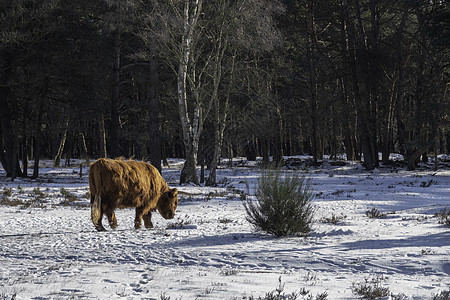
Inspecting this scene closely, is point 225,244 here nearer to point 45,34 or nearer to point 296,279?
point 296,279

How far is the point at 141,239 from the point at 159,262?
1.68 meters

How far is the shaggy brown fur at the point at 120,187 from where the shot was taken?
828 cm

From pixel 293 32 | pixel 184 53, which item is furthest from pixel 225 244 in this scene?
pixel 293 32

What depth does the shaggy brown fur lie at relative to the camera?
8281mm

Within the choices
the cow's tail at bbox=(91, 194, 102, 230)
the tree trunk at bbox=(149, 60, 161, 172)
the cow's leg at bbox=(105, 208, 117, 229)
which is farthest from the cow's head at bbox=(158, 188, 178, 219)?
the tree trunk at bbox=(149, 60, 161, 172)

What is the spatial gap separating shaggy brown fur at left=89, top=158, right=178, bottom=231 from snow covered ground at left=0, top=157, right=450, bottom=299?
48cm

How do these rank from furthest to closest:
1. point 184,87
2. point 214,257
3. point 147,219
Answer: point 184,87 < point 147,219 < point 214,257

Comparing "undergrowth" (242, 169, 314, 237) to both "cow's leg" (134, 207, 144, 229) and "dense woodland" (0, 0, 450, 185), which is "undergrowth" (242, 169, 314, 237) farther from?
"dense woodland" (0, 0, 450, 185)

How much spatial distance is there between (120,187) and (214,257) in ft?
7.80

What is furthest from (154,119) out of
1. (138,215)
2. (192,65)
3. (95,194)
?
(95,194)

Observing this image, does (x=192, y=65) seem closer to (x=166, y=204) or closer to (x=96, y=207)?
(x=166, y=204)

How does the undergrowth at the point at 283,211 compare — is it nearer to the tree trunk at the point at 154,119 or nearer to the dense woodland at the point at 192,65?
the dense woodland at the point at 192,65

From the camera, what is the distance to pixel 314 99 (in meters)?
34.0

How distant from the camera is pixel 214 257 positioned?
6.86 meters
